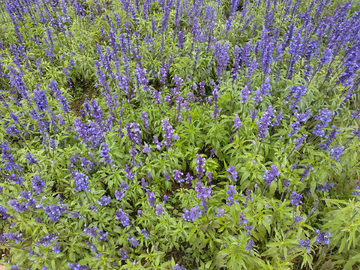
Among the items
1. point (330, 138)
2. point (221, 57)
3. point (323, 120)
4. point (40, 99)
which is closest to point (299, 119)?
point (323, 120)

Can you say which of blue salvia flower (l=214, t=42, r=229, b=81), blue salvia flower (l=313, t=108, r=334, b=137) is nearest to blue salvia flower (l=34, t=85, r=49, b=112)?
blue salvia flower (l=214, t=42, r=229, b=81)

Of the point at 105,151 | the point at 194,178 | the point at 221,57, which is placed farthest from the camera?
the point at 221,57

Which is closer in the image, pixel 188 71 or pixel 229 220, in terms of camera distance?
pixel 229 220

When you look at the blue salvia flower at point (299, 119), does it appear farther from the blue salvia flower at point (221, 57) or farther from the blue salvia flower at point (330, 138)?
the blue salvia flower at point (221, 57)

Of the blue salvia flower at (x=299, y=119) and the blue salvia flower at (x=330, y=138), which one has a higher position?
the blue salvia flower at (x=299, y=119)

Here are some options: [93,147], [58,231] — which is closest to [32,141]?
[93,147]

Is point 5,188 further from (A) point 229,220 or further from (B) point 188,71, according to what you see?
(B) point 188,71

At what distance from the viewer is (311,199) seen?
4816 millimetres

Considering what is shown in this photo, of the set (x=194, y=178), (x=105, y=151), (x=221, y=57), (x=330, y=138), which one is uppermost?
(x=221, y=57)

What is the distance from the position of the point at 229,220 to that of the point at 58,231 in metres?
3.11

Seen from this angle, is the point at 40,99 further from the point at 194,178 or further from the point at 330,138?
the point at 330,138

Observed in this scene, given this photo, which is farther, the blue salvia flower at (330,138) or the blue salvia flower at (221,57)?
the blue salvia flower at (221,57)

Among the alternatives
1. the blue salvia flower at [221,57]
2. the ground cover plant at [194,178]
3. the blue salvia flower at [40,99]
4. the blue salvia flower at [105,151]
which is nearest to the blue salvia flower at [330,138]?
the ground cover plant at [194,178]

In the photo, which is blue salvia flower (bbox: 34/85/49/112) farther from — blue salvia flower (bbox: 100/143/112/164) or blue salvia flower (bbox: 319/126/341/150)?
blue salvia flower (bbox: 319/126/341/150)
